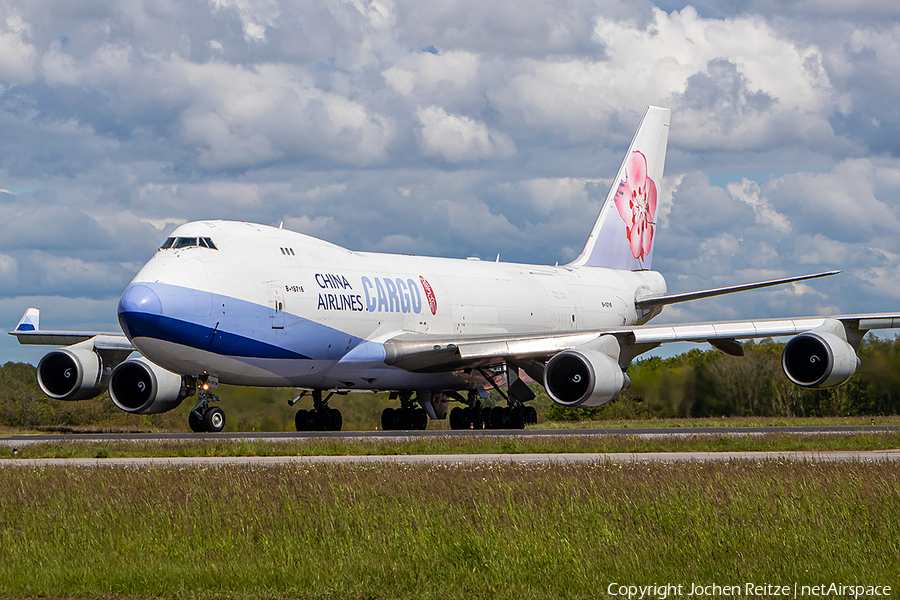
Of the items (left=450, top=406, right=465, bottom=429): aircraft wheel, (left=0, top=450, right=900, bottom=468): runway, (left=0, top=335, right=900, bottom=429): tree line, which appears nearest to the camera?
(left=0, top=450, right=900, bottom=468): runway

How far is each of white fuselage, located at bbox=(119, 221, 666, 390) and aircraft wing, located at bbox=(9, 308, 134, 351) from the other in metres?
7.66

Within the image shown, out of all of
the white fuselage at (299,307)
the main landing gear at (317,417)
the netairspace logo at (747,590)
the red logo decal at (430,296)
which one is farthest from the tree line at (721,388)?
the netairspace logo at (747,590)

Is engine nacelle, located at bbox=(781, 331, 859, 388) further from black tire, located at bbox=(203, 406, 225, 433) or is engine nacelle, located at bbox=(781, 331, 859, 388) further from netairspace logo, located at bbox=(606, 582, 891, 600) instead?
netairspace logo, located at bbox=(606, 582, 891, 600)

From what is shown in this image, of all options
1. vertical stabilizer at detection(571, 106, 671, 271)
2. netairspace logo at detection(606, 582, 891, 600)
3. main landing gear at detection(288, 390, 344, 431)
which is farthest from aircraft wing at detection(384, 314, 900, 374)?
netairspace logo at detection(606, 582, 891, 600)

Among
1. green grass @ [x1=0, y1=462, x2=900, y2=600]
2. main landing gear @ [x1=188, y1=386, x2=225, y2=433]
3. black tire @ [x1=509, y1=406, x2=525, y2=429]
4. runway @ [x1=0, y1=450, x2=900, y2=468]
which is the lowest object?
green grass @ [x1=0, y1=462, x2=900, y2=600]

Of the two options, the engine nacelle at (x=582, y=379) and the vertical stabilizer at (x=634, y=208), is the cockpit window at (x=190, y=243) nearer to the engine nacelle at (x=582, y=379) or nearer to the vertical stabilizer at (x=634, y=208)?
the engine nacelle at (x=582, y=379)

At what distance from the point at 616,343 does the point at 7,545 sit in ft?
70.6

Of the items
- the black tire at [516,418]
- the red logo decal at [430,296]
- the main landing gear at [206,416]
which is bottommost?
the black tire at [516,418]

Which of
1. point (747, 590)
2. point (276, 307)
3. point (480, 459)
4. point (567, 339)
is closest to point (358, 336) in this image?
point (276, 307)

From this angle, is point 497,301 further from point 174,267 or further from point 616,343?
point 174,267

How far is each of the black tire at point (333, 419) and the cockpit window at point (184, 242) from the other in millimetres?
7731

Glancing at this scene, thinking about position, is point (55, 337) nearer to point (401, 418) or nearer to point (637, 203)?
point (401, 418)

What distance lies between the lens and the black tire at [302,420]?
32.3 m

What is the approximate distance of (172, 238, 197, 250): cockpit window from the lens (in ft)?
87.7
